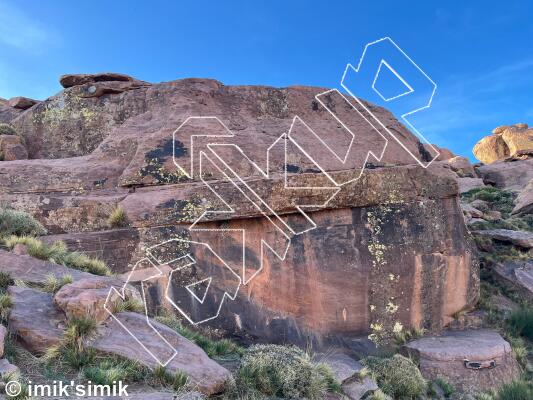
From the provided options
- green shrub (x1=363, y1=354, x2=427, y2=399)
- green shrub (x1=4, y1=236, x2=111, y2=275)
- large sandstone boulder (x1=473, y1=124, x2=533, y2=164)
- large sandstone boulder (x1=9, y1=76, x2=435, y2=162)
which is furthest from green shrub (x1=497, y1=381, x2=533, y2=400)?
large sandstone boulder (x1=473, y1=124, x2=533, y2=164)

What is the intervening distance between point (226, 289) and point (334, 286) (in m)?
2.51

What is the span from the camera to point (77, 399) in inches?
167

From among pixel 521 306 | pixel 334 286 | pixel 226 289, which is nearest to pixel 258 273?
pixel 226 289

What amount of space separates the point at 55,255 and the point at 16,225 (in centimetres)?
148

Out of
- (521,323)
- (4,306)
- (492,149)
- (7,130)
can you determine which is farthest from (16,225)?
(492,149)

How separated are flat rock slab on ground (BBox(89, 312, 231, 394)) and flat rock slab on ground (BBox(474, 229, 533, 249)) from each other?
1321 centimetres

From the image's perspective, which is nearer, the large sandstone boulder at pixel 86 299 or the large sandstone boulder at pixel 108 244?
the large sandstone boulder at pixel 86 299

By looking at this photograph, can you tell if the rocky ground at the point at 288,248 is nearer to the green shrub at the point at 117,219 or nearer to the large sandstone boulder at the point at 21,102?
the green shrub at the point at 117,219

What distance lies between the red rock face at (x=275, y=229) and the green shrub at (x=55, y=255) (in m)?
1.69

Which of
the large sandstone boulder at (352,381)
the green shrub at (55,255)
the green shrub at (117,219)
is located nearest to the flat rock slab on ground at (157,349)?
the green shrub at (55,255)

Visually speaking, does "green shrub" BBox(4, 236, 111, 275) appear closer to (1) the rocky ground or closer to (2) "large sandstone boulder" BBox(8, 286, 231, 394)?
(1) the rocky ground

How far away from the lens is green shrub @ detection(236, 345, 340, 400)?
5906 mm

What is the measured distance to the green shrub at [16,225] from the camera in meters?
8.25

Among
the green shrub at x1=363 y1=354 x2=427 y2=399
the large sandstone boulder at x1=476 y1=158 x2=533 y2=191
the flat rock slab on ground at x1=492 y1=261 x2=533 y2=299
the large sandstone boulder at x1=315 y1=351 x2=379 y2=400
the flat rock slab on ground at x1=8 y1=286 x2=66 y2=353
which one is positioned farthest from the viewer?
the large sandstone boulder at x1=476 y1=158 x2=533 y2=191
